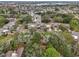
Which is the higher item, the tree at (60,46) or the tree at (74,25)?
the tree at (60,46)

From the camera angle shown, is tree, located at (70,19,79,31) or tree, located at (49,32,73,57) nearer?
tree, located at (49,32,73,57)

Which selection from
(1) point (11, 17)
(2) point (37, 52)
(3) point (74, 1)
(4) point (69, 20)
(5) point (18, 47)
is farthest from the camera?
(3) point (74, 1)

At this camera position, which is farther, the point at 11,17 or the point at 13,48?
the point at 11,17

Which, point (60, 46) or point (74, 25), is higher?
point (60, 46)

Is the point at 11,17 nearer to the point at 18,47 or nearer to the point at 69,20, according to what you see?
the point at 69,20

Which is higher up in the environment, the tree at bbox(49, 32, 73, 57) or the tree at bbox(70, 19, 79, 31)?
the tree at bbox(49, 32, 73, 57)

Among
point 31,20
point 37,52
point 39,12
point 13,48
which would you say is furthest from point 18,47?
point 39,12

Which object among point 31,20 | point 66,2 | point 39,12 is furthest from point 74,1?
point 31,20

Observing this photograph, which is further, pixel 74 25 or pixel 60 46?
pixel 74 25

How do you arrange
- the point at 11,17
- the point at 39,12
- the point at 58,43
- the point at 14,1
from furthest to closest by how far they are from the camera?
the point at 14,1
the point at 39,12
the point at 11,17
the point at 58,43

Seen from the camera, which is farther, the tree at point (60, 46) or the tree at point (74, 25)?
the tree at point (74, 25)
